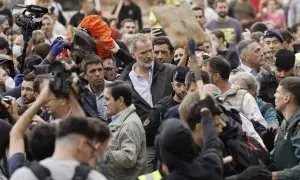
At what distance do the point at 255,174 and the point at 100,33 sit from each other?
195 inches

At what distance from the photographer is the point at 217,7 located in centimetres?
2234

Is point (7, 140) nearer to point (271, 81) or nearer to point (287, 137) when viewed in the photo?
point (287, 137)

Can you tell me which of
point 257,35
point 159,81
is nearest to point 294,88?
point 159,81

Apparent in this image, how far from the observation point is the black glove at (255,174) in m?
10.8

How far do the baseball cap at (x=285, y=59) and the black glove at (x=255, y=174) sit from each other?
426 centimetres

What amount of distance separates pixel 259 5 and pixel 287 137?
1584 cm

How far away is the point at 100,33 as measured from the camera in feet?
50.4

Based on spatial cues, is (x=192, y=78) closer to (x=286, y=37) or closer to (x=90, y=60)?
(x=90, y=60)

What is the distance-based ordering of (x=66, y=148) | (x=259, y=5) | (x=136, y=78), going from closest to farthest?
(x=66, y=148)
(x=136, y=78)
(x=259, y=5)

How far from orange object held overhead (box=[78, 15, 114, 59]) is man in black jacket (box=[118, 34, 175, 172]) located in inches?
25.3

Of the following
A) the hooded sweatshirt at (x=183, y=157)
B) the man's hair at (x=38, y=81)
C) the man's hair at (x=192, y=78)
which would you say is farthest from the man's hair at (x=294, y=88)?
the man's hair at (x=38, y=81)

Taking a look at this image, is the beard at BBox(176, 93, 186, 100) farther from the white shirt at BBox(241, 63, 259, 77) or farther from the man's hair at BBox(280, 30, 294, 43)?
the man's hair at BBox(280, 30, 294, 43)

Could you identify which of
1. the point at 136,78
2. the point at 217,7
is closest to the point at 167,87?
the point at 136,78

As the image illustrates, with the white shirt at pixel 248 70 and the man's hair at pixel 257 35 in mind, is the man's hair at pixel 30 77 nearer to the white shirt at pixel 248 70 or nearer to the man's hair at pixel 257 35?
the white shirt at pixel 248 70
